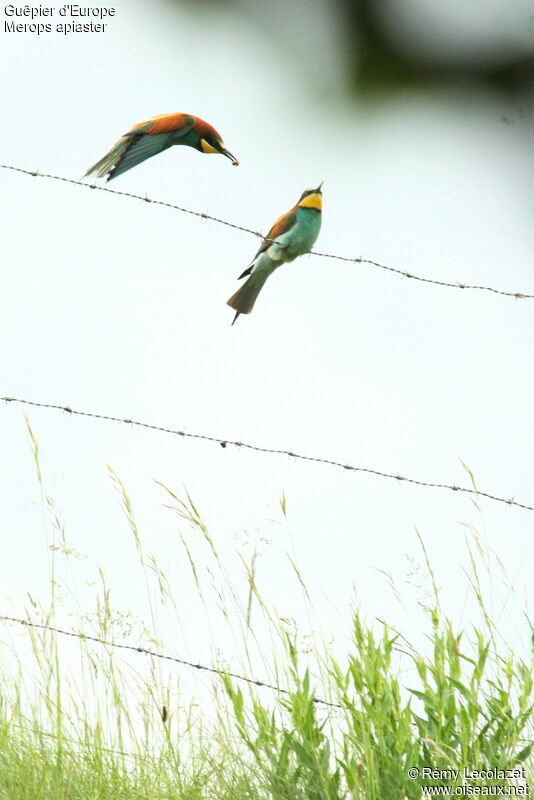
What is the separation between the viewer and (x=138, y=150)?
97.8 inches

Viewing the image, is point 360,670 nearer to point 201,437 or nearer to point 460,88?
point 201,437

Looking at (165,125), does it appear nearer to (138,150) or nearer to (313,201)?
(138,150)

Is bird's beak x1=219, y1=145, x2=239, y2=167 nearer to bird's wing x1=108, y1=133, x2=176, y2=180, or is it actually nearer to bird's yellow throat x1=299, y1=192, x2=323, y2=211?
bird's wing x1=108, y1=133, x2=176, y2=180

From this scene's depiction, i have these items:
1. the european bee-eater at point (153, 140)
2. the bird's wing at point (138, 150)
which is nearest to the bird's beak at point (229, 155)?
the european bee-eater at point (153, 140)

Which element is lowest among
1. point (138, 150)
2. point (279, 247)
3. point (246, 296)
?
point (246, 296)

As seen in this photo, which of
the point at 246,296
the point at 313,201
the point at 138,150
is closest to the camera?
the point at 138,150

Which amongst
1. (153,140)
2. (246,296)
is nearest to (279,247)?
(246,296)

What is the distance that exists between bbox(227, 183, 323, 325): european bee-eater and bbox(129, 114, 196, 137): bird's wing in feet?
1.31

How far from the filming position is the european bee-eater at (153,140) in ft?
8.10

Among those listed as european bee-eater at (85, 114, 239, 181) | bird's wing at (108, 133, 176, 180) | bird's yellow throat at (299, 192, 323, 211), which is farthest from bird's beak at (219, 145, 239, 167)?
bird's yellow throat at (299, 192, 323, 211)

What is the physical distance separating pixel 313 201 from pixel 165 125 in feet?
1.86

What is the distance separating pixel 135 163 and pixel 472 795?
1.84m

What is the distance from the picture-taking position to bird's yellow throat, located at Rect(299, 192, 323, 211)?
110 inches

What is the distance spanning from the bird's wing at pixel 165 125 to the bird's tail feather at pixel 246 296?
48 centimetres
